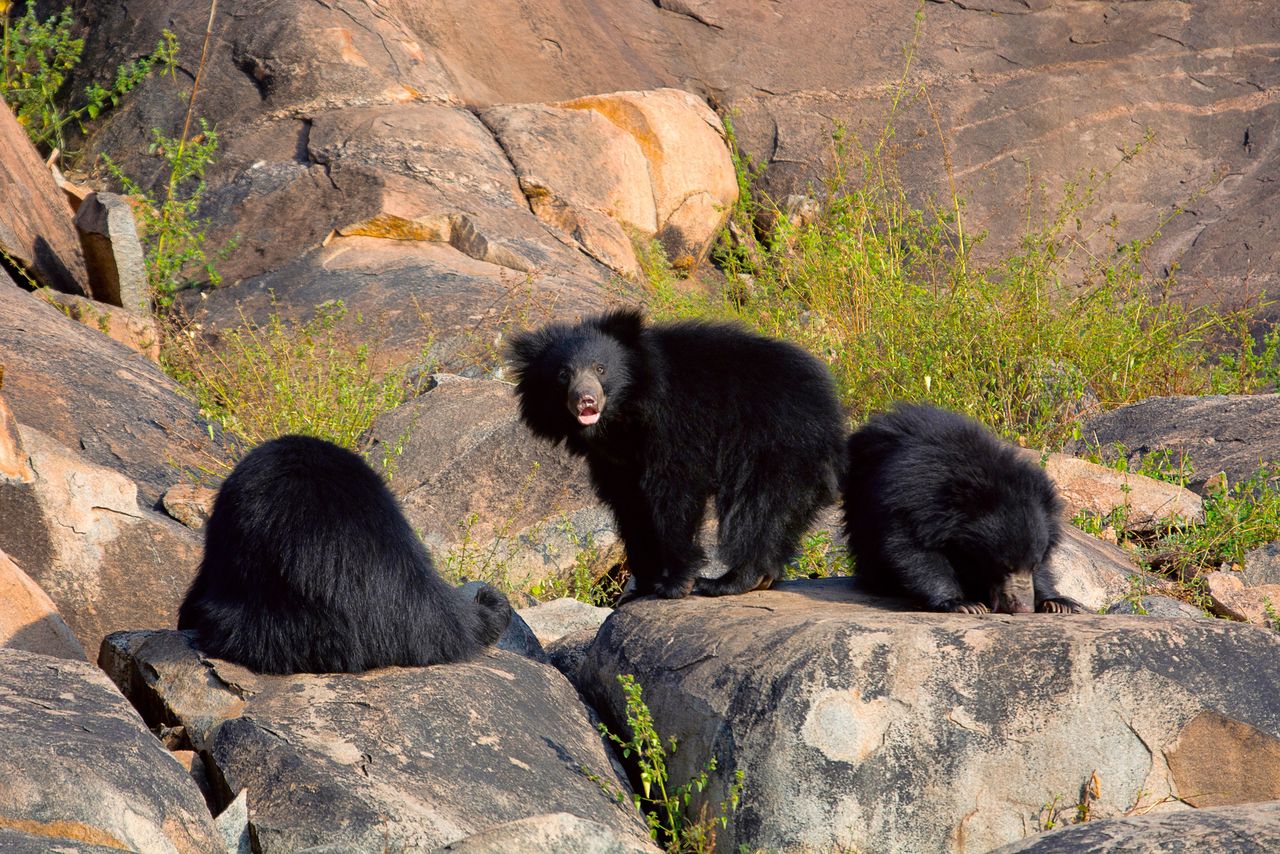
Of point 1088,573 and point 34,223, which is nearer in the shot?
point 1088,573

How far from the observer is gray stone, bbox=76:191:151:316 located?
31.2ft

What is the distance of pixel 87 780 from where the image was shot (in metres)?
3.31

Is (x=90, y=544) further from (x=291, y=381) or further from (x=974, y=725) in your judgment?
(x=974, y=725)

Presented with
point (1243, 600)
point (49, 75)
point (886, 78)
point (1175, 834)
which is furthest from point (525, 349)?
point (886, 78)

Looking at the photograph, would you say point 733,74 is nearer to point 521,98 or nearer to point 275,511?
point 521,98

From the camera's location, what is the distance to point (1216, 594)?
6.12 m

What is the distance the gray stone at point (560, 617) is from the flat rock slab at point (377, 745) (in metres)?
1.44

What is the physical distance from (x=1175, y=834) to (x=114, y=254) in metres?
8.38

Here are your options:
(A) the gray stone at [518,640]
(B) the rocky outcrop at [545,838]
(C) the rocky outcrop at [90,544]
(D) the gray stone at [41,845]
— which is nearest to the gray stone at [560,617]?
(A) the gray stone at [518,640]

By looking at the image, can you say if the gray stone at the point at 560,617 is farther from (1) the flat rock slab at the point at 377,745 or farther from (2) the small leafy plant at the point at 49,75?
(2) the small leafy plant at the point at 49,75

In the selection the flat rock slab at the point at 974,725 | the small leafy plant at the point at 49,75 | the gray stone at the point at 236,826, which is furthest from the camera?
the small leafy plant at the point at 49,75

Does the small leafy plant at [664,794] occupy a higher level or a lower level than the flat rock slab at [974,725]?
lower

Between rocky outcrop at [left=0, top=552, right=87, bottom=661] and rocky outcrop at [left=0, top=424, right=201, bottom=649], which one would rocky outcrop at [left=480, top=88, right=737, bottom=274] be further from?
rocky outcrop at [left=0, top=552, right=87, bottom=661]

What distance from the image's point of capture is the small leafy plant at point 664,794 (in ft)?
13.1
